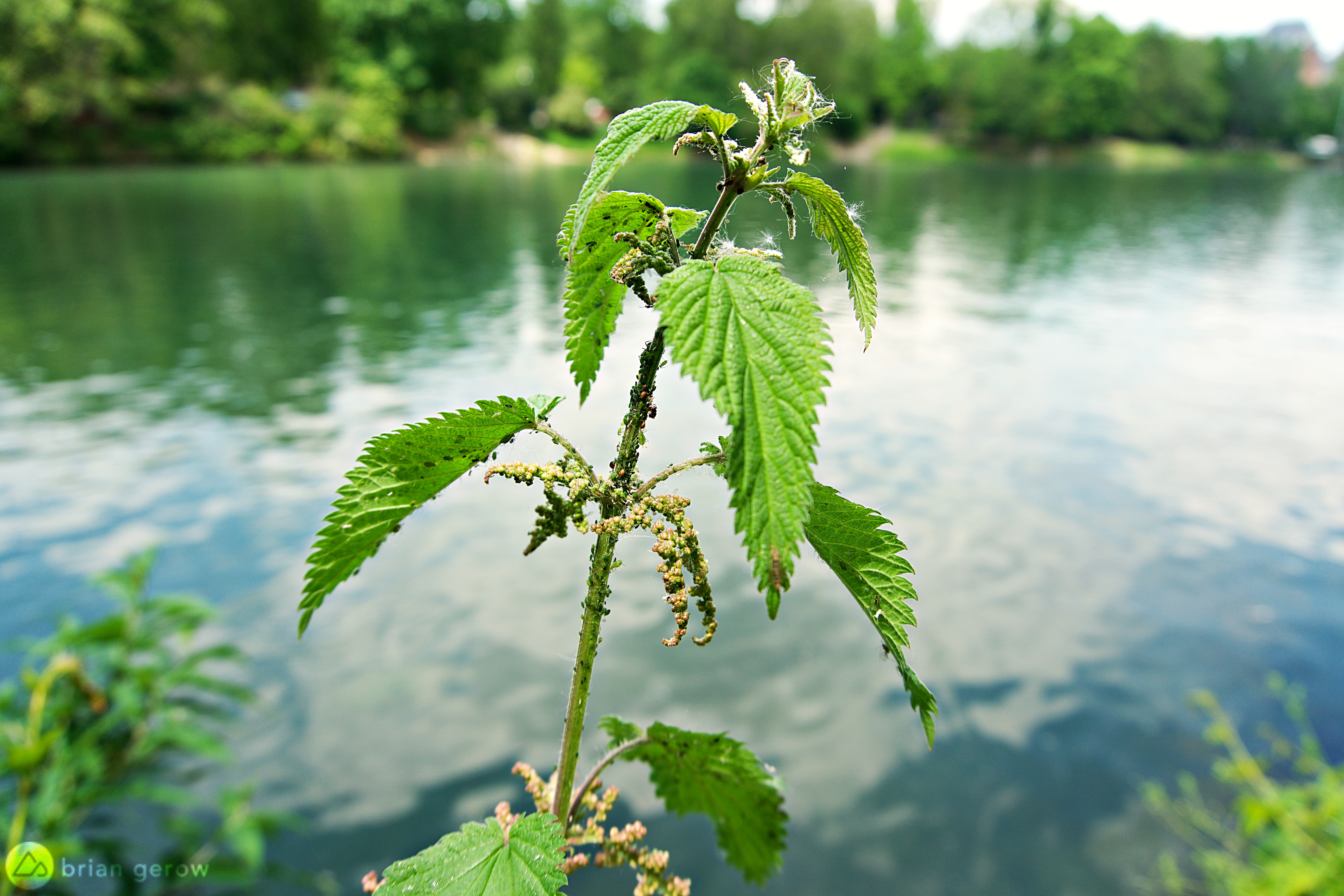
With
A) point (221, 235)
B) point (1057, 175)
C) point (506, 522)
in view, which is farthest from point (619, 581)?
point (1057, 175)

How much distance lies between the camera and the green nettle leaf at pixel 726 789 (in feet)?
4.29

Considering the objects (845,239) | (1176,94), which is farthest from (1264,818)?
(1176,94)

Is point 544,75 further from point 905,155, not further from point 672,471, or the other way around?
point 672,471

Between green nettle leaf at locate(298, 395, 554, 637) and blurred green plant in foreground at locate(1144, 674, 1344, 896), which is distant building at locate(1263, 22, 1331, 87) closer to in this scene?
blurred green plant in foreground at locate(1144, 674, 1344, 896)

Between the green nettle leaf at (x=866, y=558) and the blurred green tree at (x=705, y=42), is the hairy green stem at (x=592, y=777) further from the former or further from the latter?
the blurred green tree at (x=705, y=42)

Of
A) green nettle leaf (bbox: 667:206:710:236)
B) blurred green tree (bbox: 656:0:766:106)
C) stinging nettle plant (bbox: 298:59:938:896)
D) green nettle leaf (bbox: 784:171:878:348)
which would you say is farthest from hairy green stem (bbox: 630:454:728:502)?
blurred green tree (bbox: 656:0:766:106)

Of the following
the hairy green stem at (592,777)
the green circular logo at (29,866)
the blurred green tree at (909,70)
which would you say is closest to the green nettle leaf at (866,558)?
the hairy green stem at (592,777)

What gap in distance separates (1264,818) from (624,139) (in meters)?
5.88

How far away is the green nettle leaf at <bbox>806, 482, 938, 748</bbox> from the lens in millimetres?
1087

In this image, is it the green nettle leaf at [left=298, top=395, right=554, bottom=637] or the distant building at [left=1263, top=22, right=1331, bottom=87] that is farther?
the distant building at [left=1263, top=22, right=1331, bottom=87]

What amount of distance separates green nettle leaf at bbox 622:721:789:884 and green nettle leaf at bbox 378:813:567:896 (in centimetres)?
A: 31

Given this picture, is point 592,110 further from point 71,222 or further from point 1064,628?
point 1064,628

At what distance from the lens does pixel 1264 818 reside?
4824mm

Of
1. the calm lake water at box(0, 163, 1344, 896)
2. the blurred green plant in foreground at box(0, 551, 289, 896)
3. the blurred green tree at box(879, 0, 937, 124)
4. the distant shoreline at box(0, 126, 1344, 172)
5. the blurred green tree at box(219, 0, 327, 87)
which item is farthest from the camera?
the blurred green tree at box(879, 0, 937, 124)
